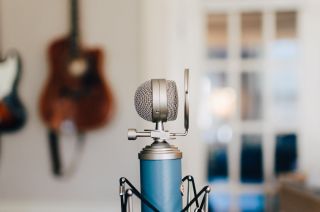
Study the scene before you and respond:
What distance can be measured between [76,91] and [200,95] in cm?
134

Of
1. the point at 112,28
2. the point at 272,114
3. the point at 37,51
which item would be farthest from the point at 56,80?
the point at 272,114

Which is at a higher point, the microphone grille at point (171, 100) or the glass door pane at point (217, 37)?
the glass door pane at point (217, 37)

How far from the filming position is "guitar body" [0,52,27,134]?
2.53 m

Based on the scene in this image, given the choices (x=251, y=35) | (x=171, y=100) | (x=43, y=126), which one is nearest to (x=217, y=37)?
(x=251, y=35)

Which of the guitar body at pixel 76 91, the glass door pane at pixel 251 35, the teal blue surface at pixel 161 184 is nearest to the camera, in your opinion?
the teal blue surface at pixel 161 184

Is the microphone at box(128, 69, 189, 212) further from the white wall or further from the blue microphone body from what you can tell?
the white wall

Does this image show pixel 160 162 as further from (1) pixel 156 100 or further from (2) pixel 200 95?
(2) pixel 200 95

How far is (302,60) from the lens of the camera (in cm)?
339

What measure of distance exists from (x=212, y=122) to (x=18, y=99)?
5.12 ft

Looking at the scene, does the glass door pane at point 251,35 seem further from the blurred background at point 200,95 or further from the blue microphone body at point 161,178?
the blue microphone body at point 161,178

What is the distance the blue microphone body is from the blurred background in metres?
1.64

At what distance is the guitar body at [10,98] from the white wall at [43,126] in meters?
0.04

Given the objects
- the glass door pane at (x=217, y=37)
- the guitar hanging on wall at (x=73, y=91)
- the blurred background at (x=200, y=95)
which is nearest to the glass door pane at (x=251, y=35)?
the blurred background at (x=200, y=95)

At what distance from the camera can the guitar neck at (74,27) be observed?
2.54 m
